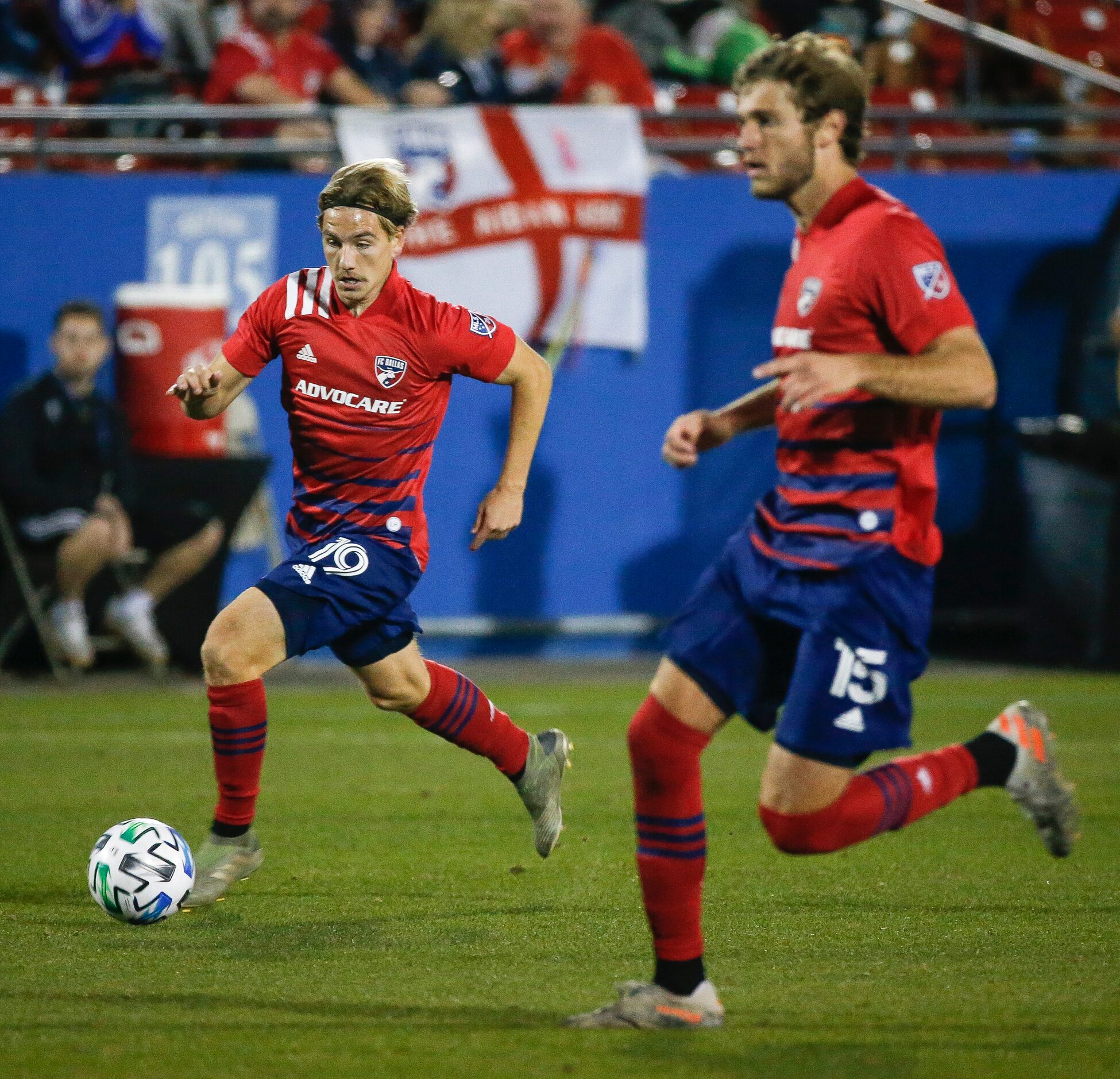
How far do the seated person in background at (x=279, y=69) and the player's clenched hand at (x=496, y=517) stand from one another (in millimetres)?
7251

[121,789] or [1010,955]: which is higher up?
[1010,955]

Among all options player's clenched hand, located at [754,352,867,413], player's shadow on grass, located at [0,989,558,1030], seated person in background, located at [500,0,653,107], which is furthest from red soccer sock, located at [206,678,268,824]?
seated person in background, located at [500,0,653,107]

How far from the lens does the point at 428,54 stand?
43.0 feet

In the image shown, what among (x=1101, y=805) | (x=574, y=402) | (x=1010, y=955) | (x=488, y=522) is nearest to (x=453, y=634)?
(x=574, y=402)

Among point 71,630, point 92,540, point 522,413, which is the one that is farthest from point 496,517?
point 71,630

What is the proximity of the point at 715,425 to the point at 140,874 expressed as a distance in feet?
6.88

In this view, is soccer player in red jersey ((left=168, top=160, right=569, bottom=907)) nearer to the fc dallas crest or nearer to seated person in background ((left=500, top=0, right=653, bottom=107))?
the fc dallas crest

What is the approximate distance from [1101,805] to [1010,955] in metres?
2.62

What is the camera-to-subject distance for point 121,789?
7.80 meters

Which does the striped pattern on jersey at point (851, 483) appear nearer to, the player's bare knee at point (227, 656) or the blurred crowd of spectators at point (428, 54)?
the player's bare knee at point (227, 656)

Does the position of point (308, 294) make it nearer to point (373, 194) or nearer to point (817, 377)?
point (373, 194)

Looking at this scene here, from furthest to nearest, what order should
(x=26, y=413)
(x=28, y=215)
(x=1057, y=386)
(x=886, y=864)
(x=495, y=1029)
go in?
1. (x=1057, y=386)
2. (x=28, y=215)
3. (x=26, y=413)
4. (x=886, y=864)
5. (x=495, y=1029)

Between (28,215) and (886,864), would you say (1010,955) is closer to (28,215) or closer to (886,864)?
(886,864)

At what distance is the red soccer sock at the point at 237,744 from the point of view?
566 centimetres
